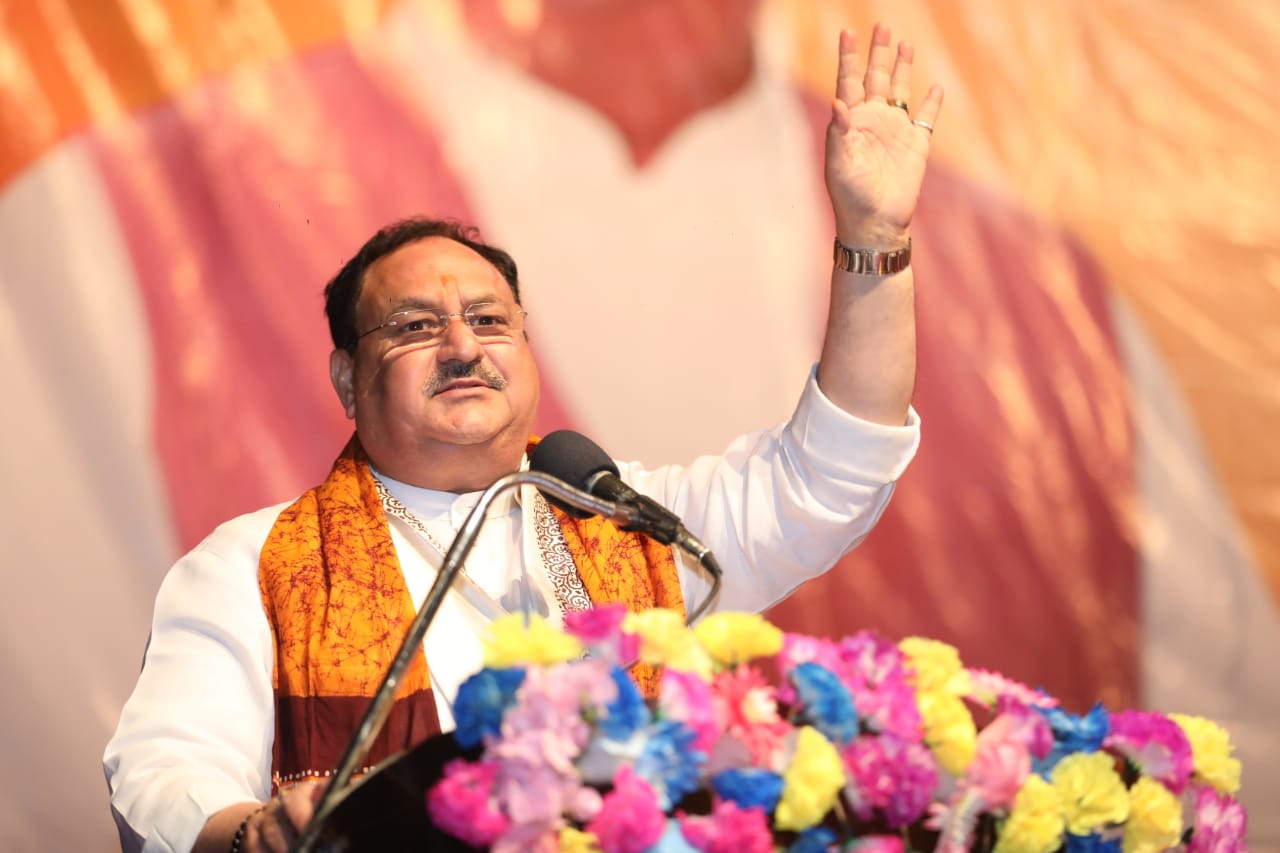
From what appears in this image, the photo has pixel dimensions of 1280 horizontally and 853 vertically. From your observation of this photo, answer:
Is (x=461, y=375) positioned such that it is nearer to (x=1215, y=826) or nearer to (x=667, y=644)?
(x=667, y=644)

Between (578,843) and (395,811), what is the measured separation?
0.17 metres

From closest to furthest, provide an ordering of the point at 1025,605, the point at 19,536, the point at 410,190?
the point at 19,536, the point at 410,190, the point at 1025,605

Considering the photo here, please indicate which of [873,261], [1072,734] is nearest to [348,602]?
[873,261]

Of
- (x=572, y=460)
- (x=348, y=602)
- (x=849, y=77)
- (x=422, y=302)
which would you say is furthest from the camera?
(x=422, y=302)

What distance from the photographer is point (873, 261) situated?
6.56 ft

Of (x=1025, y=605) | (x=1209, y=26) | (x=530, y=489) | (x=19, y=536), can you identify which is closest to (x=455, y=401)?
(x=530, y=489)

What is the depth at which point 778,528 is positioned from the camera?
2.14 metres

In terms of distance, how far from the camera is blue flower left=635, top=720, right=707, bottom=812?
3.39 feet

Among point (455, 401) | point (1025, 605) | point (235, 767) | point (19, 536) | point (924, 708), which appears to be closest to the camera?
point (924, 708)

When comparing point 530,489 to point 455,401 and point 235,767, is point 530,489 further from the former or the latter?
point 235,767

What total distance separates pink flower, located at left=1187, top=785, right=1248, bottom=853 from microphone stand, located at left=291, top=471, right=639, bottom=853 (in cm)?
59

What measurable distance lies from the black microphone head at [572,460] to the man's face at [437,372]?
523mm

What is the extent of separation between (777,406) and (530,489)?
1.37m

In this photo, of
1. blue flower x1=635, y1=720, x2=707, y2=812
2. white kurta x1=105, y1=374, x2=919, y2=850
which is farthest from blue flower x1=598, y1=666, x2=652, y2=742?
white kurta x1=105, y1=374, x2=919, y2=850
